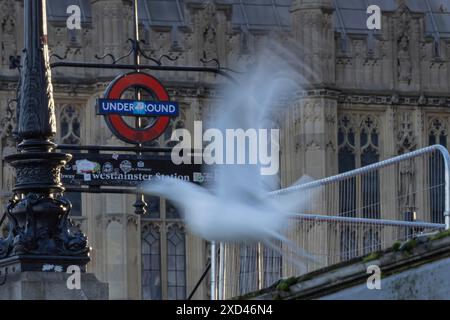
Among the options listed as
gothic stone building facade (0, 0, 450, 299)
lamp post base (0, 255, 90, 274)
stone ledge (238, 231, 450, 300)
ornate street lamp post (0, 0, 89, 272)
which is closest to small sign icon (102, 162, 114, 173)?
ornate street lamp post (0, 0, 89, 272)

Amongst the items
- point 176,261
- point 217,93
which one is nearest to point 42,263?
point 176,261

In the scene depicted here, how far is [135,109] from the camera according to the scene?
3919cm

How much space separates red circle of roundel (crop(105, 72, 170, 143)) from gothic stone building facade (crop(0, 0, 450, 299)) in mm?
11232

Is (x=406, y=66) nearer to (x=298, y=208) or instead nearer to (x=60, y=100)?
(x=60, y=100)

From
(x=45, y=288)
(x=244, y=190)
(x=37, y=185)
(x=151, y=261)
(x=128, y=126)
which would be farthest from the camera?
(x=151, y=261)

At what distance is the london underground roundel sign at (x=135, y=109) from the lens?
39.4 m

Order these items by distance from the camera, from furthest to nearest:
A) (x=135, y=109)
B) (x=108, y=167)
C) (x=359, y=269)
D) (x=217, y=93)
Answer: (x=217, y=93), (x=135, y=109), (x=108, y=167), (x=359, y=269)

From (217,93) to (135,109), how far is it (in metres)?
16.1

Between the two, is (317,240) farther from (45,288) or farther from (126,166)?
(126,166)

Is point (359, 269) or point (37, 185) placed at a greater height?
point (37, 185)

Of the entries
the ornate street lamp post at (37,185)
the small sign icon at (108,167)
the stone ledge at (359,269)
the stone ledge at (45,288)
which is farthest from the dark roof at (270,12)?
the stone ledge at (359,269)

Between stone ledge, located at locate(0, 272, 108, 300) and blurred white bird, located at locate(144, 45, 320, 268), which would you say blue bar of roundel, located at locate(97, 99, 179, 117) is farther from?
stone ledge, located at locate(0, 272, 108, 300)

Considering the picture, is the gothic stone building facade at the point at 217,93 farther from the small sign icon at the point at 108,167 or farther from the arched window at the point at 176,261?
the small sign icon at the point at 108,167

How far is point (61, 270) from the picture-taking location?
27453 mm
